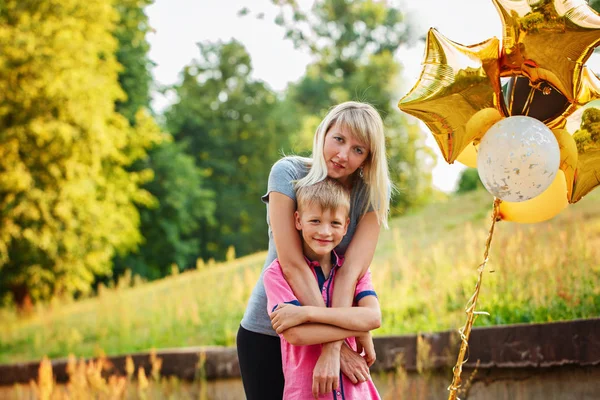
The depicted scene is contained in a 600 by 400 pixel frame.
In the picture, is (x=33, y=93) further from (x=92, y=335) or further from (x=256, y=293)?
(x=256, y=293)

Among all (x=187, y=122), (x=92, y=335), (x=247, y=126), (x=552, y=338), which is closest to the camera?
(x=552, y=338)

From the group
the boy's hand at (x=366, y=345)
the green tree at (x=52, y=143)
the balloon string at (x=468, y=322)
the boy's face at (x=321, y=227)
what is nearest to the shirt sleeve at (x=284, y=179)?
the boy's face at (x=321, y=227)

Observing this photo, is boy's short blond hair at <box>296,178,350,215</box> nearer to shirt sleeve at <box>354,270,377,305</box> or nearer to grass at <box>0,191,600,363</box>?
shirt sleeve at <box>354,270,377,305</box>

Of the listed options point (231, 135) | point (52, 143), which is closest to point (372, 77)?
point (231, 135)

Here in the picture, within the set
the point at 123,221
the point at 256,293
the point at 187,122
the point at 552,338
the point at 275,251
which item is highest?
the point at 187,122

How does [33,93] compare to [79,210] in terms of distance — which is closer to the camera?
[33,93]

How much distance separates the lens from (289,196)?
230cm

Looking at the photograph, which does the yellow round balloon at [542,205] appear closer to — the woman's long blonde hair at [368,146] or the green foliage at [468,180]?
the woman's long blonde hair at [368,146]

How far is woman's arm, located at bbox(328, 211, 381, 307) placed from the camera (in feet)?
7.28

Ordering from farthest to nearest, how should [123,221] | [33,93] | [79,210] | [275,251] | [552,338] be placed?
[123,221] < [79,210] < [33,93] < [552,338] < [275,251]

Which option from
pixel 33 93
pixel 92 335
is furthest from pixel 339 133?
pixel 33 93

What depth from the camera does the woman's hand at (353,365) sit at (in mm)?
2189

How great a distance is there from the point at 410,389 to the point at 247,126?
850 inches

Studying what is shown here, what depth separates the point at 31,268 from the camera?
12.6 m
